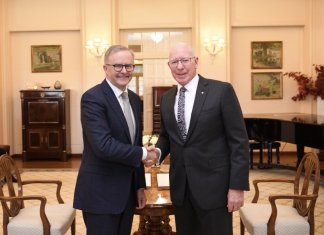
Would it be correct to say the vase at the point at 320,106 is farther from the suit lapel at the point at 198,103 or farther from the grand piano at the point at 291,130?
the suit lapel at the point at 198,103

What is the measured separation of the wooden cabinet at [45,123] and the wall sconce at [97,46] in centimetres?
107

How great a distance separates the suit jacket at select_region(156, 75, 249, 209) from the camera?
2.54 metres

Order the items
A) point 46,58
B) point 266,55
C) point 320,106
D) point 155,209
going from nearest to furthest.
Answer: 1. point 155,209
2. point 320,106
3. point 266,55
4. point 46,58

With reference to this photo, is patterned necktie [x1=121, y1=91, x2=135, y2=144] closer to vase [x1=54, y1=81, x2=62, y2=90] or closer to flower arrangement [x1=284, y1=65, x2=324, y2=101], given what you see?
vase [x1=54, y1=81, x2=62, y2=90]

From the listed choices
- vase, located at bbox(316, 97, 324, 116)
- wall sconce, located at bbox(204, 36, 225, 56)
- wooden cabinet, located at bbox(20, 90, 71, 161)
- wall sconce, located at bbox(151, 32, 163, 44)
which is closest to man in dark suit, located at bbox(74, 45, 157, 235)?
wall sconce, located at bbox(204, 36, 225, 56)

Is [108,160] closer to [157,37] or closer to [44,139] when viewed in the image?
[44,139]

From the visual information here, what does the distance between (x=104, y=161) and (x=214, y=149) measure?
656mm

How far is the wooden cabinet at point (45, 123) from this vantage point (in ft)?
30.7

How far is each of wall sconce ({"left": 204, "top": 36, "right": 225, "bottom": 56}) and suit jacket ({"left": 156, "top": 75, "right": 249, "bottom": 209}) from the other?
6745 mm

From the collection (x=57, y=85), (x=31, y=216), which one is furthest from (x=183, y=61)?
(x=57, y=85)

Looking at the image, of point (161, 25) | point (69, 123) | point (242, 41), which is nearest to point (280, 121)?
point (242, 41)

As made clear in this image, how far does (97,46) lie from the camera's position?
9273mm

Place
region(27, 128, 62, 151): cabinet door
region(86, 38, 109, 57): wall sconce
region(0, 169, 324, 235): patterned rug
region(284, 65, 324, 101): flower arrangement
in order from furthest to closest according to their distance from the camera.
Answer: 1. region(27, 128, 62, 151): cabinet door
2. region(86, 38, 109, 57): wall sconce
3. region(284, 65, 324, 101): flower arrangement
4. region(0, 169, 324, 235): patterned rug

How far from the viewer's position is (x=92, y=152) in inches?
96.9
